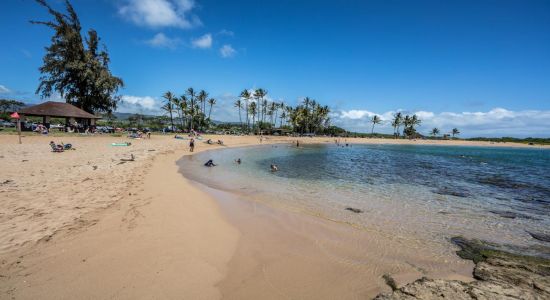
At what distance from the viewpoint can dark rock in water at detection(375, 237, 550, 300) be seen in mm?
4055

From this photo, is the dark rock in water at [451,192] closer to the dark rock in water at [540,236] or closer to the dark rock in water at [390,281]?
the dark rock in water at [540,236]

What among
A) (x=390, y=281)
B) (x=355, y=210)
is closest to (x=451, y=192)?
(x=355, y=210)

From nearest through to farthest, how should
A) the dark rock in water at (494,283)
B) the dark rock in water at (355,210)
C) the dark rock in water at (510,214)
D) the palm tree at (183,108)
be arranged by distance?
the dark rock in water at (494,283), the dark rock in water at (355,210), the dark rock in water at (510,214), the palm tree at (183,108)

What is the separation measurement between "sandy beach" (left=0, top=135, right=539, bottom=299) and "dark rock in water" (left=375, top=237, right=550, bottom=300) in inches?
16.1

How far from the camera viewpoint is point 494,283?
4.57 m

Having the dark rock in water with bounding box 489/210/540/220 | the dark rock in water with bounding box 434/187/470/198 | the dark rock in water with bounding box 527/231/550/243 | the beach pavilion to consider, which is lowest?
the dark rock in water with bounding box 434/187/470/198

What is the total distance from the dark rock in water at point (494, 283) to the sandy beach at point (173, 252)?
0.41 metres

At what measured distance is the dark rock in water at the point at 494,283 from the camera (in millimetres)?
4055

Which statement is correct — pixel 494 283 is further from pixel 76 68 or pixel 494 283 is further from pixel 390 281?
pixel 76 68

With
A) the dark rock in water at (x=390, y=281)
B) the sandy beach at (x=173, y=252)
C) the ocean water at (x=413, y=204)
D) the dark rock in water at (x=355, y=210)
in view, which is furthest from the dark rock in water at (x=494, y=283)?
the dark rock in water at (x=355, y=210)

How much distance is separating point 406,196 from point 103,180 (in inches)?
526

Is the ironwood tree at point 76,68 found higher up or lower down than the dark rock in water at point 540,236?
higher up

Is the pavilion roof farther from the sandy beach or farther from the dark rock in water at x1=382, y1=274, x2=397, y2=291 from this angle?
Result: the dark rock in water at x1=382, y1=274, x2=397, y2=291

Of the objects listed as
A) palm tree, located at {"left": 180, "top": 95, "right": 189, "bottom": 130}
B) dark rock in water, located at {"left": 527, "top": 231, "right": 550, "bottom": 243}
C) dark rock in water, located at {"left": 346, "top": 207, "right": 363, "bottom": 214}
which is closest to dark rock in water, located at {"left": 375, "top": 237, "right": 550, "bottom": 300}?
dark rock in water, located at {"left": 527, "top": 231, "right": 550, "bottom": 243}
